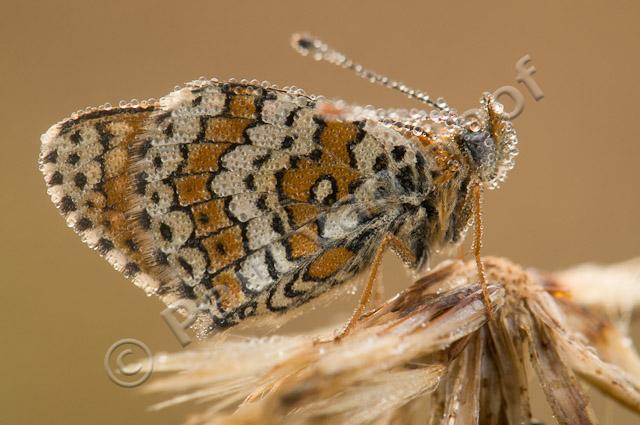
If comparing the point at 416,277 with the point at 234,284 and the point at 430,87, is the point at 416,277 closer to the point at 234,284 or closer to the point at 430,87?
the point at 234,284

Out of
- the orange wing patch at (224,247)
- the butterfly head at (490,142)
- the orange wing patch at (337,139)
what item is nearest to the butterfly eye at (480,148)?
the butterfly head at (490,142)

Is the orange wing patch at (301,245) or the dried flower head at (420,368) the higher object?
the orange wing patch at (301,245)

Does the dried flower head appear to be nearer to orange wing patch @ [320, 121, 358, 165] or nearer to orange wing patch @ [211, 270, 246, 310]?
orange wing patch @ [211, 270, 246, 310]

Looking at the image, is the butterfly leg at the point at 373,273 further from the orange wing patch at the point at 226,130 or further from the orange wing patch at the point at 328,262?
the orange wing patch at the point at 226,130

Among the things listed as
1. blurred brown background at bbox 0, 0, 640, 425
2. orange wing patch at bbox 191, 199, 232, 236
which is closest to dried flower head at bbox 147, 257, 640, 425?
orange wing patch at bbox 191, 199, 232, 236

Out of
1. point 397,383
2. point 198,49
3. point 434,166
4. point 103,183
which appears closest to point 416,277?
point 434,166

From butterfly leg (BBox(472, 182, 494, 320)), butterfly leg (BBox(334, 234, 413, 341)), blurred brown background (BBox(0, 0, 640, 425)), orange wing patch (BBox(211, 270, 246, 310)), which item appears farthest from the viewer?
blurred brown background (BBox(0, 0, 640, 425))

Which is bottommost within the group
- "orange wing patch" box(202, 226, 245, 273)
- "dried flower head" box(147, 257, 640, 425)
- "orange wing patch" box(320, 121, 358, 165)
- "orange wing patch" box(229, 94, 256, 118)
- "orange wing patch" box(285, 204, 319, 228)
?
"dried flower head" box(147, 257, 640, 425)
